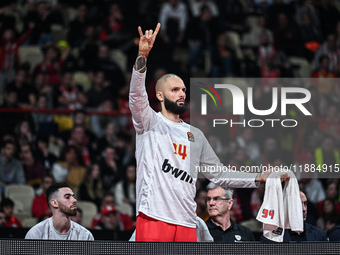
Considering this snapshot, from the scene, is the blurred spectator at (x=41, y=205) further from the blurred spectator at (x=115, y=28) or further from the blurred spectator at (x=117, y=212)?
the blurred spectator at (x=115, y=28)

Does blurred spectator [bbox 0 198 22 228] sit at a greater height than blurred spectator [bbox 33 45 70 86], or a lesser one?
lesser

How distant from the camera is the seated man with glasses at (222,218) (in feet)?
23.6

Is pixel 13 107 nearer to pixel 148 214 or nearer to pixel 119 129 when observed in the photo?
pixel 119 129

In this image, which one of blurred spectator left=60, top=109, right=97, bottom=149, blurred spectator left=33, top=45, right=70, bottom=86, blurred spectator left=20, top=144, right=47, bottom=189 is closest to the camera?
blurred spectator left=20, top=144, right=47, bottom=189

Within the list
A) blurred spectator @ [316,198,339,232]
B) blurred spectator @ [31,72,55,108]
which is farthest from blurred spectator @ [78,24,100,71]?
blurred spectator @ [316,198,339,232]

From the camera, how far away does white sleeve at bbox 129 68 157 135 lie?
5914 mm

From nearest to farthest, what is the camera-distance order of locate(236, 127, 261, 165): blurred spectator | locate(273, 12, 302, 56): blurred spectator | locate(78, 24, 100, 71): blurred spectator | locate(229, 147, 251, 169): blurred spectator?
locate(229, 147, 251, 169): blurred spectator < locate(236, 127, 261, 165): blurred spectator < locate(78, 24, 100, 71): blurred spectator < locate(273, 12, 302, 56): blurred spectator

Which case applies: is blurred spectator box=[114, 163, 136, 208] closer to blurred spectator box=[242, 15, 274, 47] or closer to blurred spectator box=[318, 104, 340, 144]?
blurred spectator box=[318, 104, 340, 144]

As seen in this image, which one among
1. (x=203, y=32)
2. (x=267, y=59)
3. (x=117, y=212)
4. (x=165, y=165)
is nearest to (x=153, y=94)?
(x=117, y=212)

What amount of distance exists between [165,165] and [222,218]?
4.44 ft

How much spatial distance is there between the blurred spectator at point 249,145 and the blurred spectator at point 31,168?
344 cm

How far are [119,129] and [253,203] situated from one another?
2.91 metres

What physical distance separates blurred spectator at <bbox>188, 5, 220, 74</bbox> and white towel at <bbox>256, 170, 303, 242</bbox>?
7.57m

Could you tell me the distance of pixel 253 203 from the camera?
9.59m
